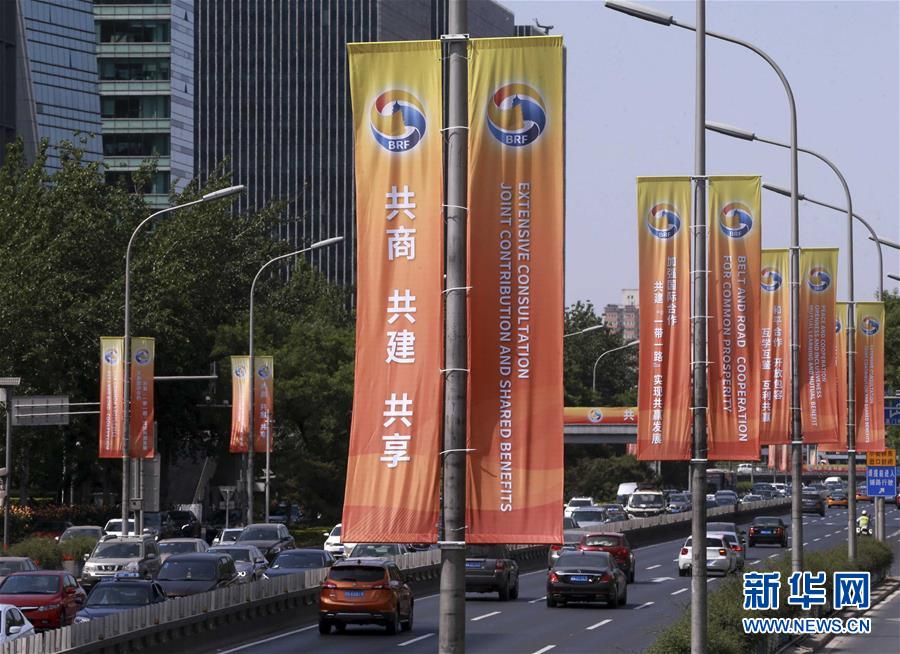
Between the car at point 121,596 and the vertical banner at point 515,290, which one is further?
the car at point 121,596

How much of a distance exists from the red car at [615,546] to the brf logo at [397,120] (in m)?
37.5

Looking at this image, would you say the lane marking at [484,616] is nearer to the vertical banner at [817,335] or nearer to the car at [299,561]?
the car at [299,561]

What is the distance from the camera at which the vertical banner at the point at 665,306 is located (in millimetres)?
27547

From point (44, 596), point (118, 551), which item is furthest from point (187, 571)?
point (118, 551)

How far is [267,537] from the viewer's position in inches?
2142

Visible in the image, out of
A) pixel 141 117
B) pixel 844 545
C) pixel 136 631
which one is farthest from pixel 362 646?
pixel 141 117

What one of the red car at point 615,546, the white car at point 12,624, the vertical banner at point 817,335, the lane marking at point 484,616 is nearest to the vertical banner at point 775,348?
the vertical banner at point 817,335

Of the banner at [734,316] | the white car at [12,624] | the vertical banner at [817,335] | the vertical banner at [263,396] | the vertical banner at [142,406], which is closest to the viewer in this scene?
the white car at [12,624]

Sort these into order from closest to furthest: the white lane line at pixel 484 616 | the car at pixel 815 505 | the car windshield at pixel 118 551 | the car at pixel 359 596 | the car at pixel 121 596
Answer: the car at pixel 121 596 < the car at pixel 359 596 < the white lane line at pixel 484 616 < the car windshield at pixel 118 551 < the car at pixel 815 505

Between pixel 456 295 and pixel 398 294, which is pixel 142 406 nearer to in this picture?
pixel 398 294

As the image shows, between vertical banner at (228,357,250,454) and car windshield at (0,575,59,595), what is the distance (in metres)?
25.8

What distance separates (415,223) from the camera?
14.2 meters

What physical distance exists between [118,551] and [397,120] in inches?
1299

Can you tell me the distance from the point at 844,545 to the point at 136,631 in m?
24.2
